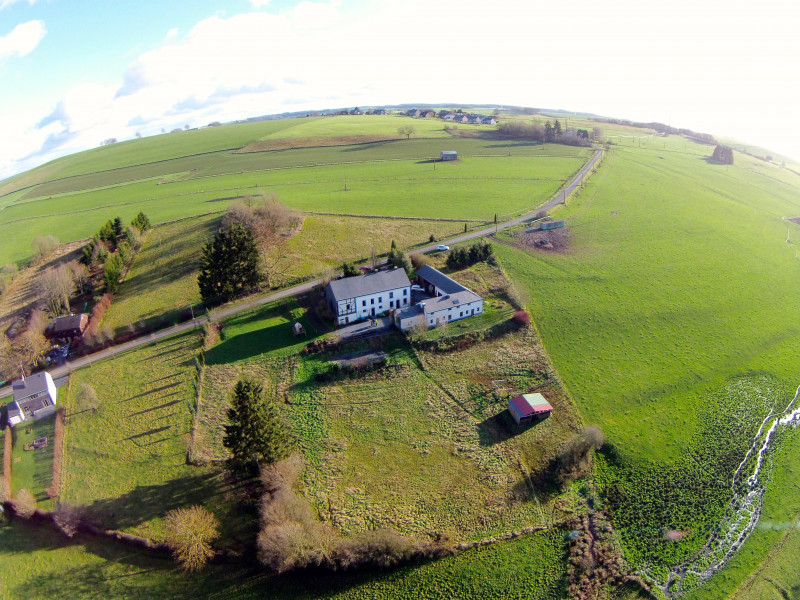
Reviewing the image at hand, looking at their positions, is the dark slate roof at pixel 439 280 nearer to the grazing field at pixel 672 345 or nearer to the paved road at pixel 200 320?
the grazing field at pixel 672 345

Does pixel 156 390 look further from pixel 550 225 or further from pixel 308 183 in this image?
pixel 308 183

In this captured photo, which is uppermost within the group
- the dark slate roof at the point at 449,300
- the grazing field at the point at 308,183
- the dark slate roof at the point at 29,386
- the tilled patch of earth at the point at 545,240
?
the grazing field at the point at 308,183

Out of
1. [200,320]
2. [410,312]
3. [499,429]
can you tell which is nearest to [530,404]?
[499,429]

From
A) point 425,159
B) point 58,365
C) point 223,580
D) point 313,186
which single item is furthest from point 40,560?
point 425,159

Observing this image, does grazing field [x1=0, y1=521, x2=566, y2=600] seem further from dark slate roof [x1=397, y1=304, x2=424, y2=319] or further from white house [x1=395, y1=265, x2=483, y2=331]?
dark slate roof [x1=397, y1=304, x2=424, y2=319]

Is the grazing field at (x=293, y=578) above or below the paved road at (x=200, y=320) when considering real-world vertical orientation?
below

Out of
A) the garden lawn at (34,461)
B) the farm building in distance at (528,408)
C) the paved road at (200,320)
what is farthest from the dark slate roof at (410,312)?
the garden lawn at (34,461)

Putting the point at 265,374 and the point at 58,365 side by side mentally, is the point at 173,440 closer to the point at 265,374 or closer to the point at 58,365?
the point at 265,374

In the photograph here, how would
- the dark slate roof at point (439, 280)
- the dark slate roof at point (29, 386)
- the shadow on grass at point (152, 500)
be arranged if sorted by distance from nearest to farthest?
the shadow on grass at point (152, 500)
the dark slate roof at point (29, 386)
the dark slate roof at point (439, 280)
